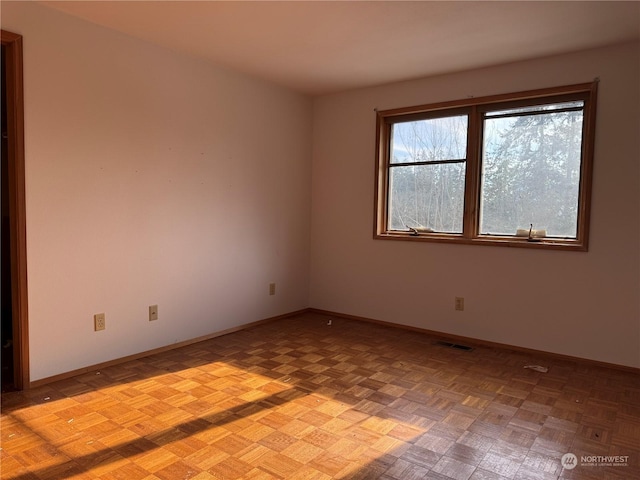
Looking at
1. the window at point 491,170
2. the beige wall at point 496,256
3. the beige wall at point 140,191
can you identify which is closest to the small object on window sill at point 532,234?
the window at point 491,170

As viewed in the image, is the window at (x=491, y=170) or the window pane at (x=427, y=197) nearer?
the window at (x=491, y=170)

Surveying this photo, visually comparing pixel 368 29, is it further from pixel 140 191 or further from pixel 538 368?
pixel 538 368

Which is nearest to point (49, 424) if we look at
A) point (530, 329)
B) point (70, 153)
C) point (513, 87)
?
point (70, 153)

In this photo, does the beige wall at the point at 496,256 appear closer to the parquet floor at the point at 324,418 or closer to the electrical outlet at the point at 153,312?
the parquet floor at the point at 324,418

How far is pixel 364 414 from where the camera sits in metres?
2.39

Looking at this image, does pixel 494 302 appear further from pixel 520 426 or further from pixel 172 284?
pixel 172 284

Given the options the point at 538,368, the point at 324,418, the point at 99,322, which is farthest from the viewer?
the point at 538,368

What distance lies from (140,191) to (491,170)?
9.02 ft

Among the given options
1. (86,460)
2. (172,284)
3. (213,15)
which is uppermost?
(213,15)

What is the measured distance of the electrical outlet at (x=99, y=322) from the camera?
116 inches

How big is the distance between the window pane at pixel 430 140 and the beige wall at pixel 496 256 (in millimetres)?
205

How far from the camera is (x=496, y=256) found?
3.61 m

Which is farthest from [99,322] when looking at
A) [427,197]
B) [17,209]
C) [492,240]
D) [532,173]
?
[532,173]

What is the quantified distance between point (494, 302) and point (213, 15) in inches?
116
